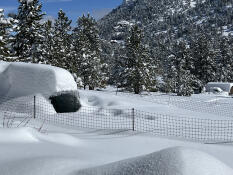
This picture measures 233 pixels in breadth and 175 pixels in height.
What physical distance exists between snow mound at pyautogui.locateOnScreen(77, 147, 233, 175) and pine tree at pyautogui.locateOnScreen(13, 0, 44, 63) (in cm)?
2657

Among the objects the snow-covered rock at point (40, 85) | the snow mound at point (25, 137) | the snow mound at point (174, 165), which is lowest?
the snow mound at point (25, 137)

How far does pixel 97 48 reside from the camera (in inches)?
2028

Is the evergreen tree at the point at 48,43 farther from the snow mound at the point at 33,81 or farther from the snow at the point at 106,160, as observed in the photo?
the snow at the point at 106,160

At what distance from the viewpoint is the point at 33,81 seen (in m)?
12.9

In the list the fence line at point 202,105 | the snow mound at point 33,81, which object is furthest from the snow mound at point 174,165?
the fence line at point 202,105

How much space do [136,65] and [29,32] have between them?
12.5 metres

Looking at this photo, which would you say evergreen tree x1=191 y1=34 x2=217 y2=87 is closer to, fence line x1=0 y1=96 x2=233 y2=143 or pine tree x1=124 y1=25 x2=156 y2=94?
pine tree x1=124 y1=25 x2=156 y2=94

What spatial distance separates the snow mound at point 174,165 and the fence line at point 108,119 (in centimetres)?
720

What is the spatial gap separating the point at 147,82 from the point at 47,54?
12039 mm

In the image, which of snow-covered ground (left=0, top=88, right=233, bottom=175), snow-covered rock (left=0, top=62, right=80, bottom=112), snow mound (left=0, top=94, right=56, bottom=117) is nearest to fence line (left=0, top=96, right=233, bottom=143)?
snow mound (left=0, top=94, right=56, bottom=117)

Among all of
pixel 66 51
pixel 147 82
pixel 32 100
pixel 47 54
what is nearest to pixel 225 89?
pixel 147 82

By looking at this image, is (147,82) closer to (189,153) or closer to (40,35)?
(40,35)

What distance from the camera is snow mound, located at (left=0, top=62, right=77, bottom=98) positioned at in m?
12.8

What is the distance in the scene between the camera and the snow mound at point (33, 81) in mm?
12758
